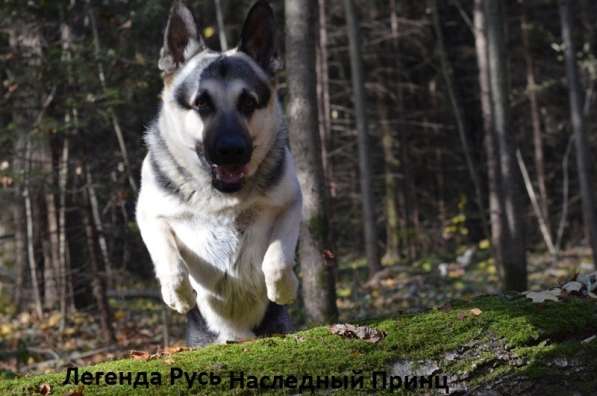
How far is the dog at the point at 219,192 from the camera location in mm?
4609

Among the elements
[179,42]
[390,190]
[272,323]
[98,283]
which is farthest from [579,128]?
[179,42]

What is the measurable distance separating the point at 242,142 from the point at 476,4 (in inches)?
458

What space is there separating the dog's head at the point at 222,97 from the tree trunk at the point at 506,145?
7525 millimetres

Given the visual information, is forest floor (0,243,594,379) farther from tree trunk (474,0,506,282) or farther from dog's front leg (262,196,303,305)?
dog's front leg (262,196,303,305)

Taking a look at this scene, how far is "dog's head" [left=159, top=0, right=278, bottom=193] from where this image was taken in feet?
15.0

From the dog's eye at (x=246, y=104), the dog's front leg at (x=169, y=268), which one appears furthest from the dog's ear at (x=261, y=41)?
the dog's front leg at (x=169, y=268)

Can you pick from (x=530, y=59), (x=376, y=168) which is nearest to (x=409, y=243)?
(x=376, y=168)

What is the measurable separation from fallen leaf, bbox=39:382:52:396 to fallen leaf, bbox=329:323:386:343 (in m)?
1.42

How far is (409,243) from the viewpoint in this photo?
22547 mm

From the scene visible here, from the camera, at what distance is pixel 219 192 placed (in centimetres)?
476

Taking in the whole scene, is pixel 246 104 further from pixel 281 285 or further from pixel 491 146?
pixel 491 146

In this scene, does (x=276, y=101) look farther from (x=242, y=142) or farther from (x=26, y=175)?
(x=26, y=175)

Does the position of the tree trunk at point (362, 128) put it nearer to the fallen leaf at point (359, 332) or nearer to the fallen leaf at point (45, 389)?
the fallen leaf at point (359, 332)

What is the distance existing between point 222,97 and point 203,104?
5.7 inches
